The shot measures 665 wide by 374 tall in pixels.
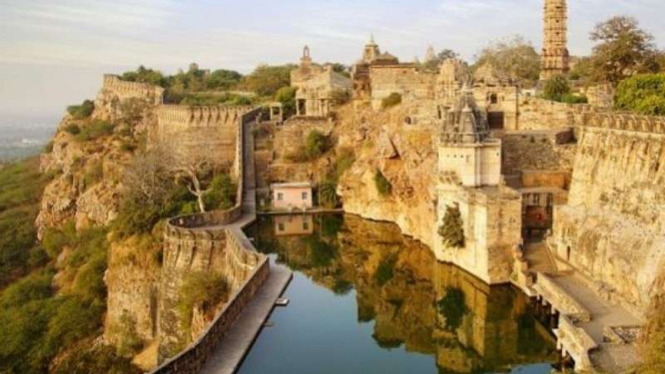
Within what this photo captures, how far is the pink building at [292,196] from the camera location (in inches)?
1532

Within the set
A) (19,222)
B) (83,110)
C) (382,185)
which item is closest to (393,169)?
(382,185)

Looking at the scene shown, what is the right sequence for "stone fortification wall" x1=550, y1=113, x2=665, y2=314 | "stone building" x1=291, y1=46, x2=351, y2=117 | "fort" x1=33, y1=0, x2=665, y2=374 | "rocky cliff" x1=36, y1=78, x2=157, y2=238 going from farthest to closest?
1. "stone building" x1=291, y1=46, x2=351, y2=117
2. "rocky cliff" x1=36, y1=78, x2=157, y2=238
3. "fort" x1=33, y1=0, x2=665, y2=374
4. "stone fortification wall" x1=550, y1=113, x2=665, y2=314

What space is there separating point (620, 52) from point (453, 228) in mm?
18368

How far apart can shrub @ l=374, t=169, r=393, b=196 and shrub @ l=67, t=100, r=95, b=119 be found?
3614 cm

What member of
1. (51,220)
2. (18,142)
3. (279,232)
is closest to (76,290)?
(279,232)

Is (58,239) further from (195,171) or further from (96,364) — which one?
(96,364)

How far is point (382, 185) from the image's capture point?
3628 cm

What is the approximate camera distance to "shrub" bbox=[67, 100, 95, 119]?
62.9 m

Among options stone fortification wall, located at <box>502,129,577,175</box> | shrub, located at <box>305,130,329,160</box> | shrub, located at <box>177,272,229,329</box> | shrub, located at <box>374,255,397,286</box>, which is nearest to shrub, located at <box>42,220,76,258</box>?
shrub, located at <box>305,130,329,160</box>

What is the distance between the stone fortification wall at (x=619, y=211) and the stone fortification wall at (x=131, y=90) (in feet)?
120

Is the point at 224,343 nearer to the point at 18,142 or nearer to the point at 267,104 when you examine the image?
the point at 267,104

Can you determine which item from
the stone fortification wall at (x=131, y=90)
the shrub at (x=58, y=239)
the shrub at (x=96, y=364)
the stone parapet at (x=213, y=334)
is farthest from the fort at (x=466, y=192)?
the stone fortification wall at (x=131, y=90)

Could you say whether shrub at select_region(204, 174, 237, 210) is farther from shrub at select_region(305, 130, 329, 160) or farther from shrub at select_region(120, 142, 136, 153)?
shrub at select_region(120, 142, 136, 153)

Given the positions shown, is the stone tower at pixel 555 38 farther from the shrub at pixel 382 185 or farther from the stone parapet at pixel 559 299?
the stone parapet at pixel 559 299
